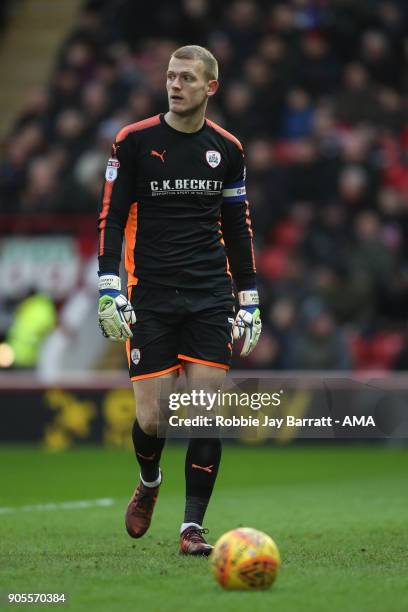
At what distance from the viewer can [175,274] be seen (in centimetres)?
691

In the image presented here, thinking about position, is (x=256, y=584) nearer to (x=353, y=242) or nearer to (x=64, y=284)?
(x=353, y=242)

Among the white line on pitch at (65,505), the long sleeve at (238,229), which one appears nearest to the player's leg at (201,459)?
the long sleeve at (238,229)

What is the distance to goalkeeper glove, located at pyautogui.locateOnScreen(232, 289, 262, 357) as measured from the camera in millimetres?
6992

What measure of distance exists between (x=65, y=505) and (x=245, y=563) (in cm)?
433

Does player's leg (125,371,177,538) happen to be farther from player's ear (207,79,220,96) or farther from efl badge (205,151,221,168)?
player's ear (207,79,220,96)

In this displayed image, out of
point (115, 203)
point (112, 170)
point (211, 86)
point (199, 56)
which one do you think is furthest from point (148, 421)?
point (199, 56)

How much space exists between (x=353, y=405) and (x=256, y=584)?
6.58 feet

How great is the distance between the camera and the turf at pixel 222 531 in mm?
5391

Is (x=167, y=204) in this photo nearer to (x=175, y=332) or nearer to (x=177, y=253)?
(x=177, y=253)

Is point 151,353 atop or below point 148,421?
atop

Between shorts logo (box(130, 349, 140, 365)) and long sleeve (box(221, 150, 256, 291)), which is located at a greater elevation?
long sleeve (box(221, 150, 256, 291))

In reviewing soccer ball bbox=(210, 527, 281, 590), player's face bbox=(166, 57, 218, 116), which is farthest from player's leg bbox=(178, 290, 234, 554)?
soccer ball bbox=(210, 527, 281, 590)

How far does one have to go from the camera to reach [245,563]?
5465 millimetres

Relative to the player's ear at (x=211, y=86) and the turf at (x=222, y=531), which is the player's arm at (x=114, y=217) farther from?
the turf at (x=222, y=531)
